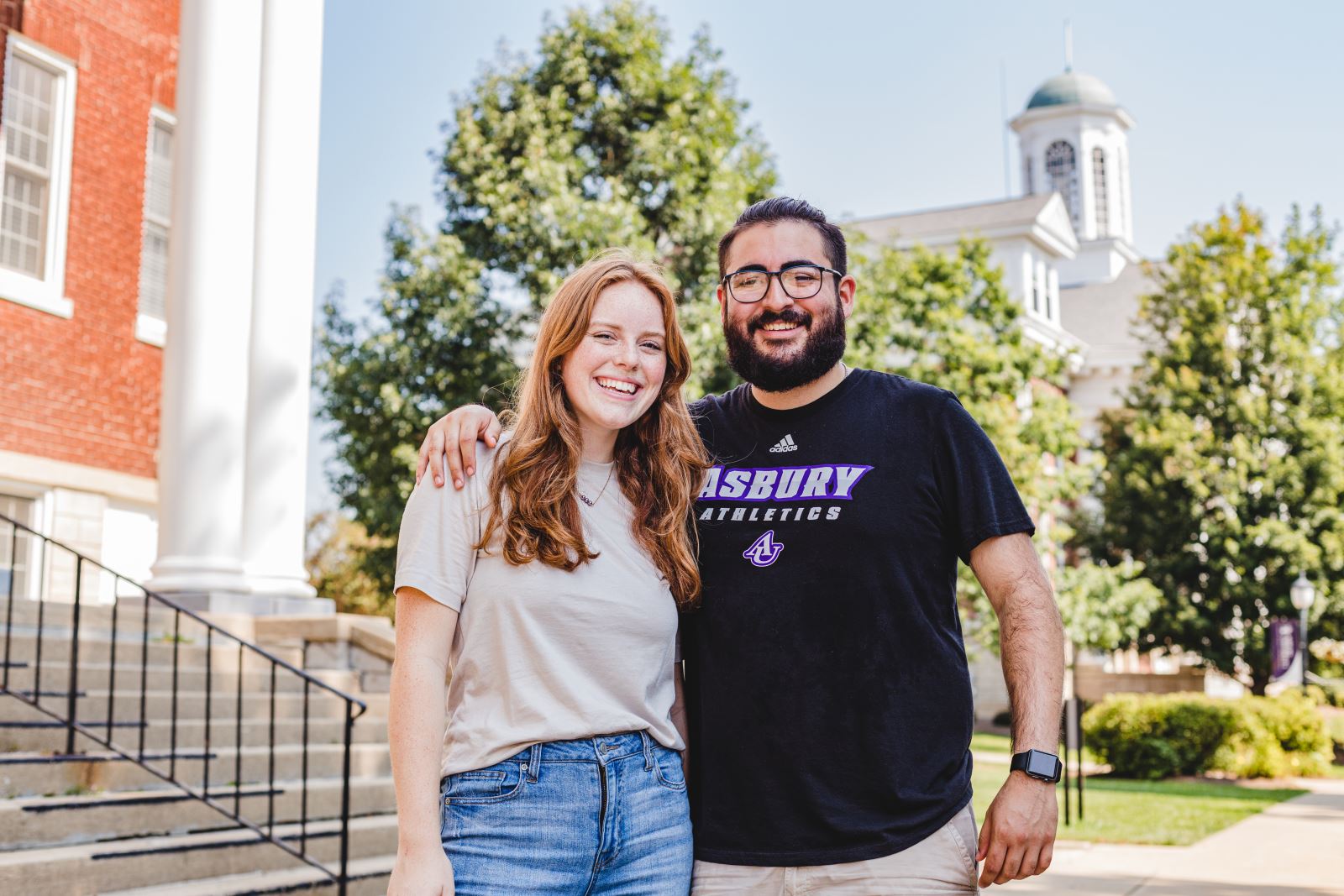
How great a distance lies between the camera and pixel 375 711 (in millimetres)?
9594

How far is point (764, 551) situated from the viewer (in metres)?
2.97

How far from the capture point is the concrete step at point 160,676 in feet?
25.7

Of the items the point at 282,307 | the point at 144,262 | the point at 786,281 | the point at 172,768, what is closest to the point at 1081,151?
the point at 144,262

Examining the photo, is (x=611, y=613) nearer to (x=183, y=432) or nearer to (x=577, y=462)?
(x=577, y=462)

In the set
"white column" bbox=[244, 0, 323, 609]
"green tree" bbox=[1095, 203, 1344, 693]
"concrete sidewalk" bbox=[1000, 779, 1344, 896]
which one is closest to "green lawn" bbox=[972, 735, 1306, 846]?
"concrete sidewalk" bbox=[1000, 779, 1344, 896]

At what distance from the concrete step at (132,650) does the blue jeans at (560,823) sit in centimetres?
571

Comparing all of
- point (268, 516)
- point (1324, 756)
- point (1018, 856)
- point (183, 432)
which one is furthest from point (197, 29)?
point (1324, 756)

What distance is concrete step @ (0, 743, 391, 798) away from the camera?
675 cm

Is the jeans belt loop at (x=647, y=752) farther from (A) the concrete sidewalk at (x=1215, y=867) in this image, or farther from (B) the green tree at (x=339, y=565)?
(B) the green tree at (x=339, y=565)

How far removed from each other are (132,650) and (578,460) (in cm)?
706

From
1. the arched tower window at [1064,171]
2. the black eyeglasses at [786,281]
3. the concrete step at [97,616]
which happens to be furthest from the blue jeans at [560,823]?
the arched tower window at [1064,171]

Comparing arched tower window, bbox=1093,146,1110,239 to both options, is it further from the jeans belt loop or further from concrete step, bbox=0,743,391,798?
the jeans belt loop

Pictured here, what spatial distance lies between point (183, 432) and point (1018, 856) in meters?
8.72

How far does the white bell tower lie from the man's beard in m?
57.1
